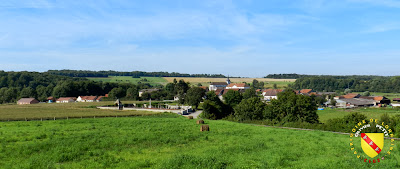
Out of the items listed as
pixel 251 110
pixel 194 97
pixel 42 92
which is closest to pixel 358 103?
pixel 194 97

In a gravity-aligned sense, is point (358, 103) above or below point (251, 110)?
below

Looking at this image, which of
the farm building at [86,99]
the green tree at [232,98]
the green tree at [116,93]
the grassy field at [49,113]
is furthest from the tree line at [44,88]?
the grassy field at [49,113]

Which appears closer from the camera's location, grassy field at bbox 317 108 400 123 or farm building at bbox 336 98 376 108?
grassy field at bbox 317 108 400 123

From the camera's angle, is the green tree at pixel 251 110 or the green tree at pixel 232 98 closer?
the green tree at pixel 251 110

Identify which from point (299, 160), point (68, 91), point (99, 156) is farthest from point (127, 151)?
point (68, 91)

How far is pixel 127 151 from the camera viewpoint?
59.2 feet

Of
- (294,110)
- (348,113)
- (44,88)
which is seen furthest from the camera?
(44,88)

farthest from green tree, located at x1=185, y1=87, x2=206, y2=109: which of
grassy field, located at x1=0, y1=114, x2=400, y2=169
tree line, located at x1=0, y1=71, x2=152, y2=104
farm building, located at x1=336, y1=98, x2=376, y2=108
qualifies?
farm building, located at x1=336, y1=98, x2=376, y2=108

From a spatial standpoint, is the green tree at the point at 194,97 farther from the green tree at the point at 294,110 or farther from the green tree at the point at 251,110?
the green tree at the point at 294,110

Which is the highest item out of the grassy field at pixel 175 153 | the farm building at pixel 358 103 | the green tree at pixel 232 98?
the grassy field at pixel 175 153

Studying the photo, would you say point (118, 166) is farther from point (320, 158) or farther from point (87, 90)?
point (87, 90)

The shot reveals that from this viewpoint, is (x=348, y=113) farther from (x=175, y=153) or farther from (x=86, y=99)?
(x=86, y=99)

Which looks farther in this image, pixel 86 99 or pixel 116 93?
pixel 86 99

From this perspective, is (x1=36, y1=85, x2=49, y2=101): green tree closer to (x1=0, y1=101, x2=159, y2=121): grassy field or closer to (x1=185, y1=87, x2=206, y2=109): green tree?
(x1=0, y1=101, x2=159, y2=121): grassy field
